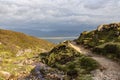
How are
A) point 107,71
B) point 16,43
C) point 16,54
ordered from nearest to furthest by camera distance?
point 107,71
point 16,54
point 16,43

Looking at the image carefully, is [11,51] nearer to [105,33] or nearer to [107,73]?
[105,33]

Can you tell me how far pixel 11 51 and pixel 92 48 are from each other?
78.1 feet

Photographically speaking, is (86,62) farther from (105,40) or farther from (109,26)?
(109,26)

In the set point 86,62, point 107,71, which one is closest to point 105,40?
point 86,62

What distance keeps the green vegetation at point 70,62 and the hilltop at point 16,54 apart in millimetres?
4020

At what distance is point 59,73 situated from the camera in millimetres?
45906

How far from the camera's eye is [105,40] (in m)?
61.7

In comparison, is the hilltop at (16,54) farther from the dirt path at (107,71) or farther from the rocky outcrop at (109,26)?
the rocky outcrop at (109,26)

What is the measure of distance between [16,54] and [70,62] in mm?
26862

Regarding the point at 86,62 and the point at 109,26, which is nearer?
the point at 86,62

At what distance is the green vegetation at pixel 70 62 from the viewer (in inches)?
1705

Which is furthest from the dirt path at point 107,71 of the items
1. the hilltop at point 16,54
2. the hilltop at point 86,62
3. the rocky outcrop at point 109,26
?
the rocky outcrop at point 109,26

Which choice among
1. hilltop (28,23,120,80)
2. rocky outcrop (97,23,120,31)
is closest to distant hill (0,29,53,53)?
hilltop (28,23,120,80)

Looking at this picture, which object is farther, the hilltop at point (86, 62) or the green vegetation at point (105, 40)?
the green vegetation at point (105, 40)
